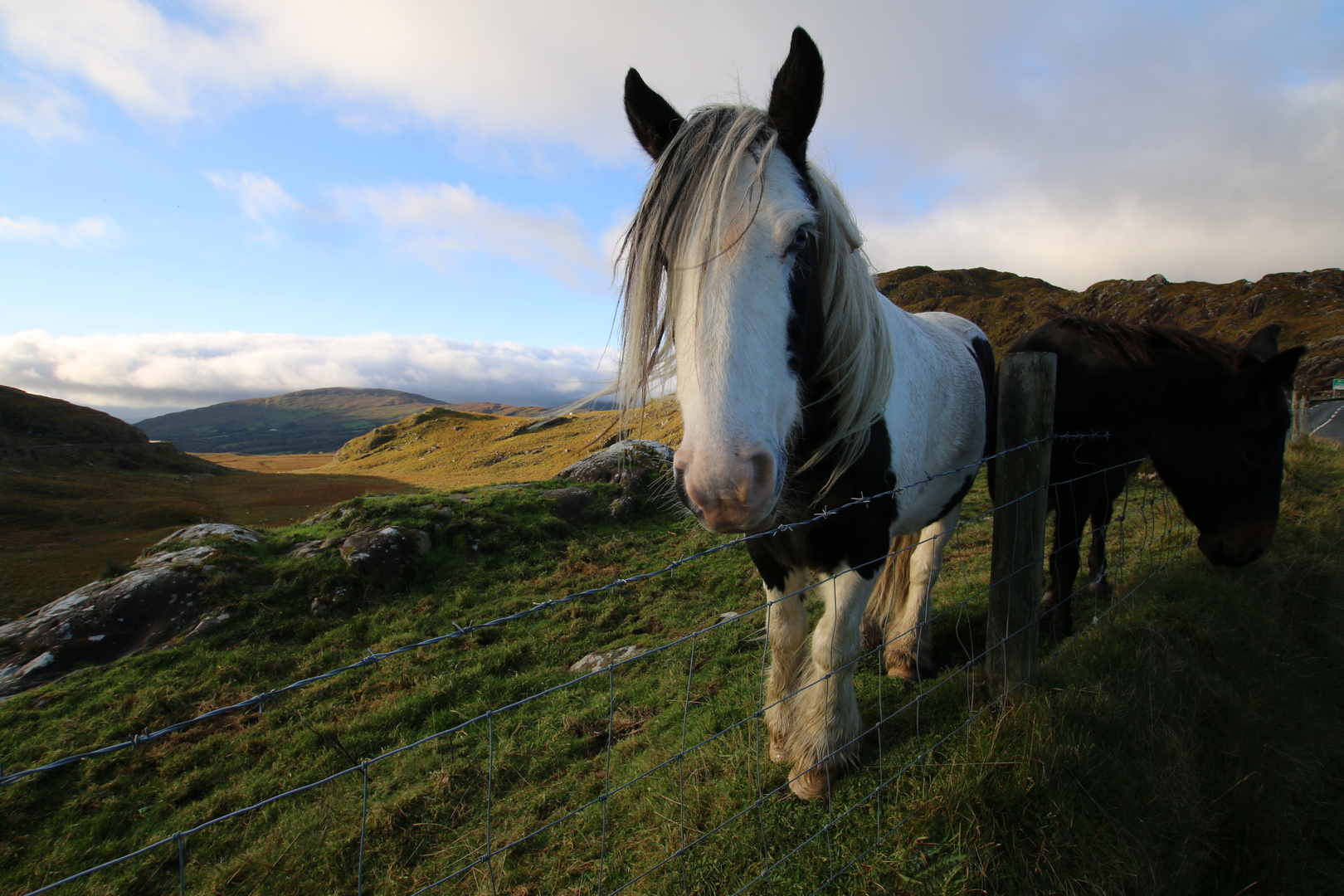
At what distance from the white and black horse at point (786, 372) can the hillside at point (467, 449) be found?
15347mm

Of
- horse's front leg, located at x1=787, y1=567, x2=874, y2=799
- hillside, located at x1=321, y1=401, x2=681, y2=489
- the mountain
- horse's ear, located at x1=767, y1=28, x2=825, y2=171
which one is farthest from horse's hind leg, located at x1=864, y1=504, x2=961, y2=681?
the mountain

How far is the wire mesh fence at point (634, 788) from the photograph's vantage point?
7.45 feet

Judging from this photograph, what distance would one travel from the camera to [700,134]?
207cm

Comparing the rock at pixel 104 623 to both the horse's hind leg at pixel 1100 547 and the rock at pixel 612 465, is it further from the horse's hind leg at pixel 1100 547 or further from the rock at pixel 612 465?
the horse's hind leg at pixel 1100 547

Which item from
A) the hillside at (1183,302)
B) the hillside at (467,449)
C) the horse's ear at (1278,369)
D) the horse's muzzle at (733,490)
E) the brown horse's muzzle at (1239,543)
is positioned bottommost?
the hillside at (467,449)

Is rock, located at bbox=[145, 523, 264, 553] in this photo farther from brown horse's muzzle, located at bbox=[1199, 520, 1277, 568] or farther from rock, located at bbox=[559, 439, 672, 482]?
brown horse's muzzle, located at bbox=[1199, 520, 1277, 568]

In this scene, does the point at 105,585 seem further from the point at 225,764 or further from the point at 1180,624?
the point at 1180,624

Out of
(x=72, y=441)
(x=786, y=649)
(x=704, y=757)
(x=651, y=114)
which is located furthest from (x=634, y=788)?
(x=72, y=441)

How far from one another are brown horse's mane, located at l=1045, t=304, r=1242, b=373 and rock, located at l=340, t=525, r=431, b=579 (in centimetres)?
864

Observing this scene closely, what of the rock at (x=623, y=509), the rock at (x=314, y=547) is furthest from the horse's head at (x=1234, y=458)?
the rock at (x=314, y=547)

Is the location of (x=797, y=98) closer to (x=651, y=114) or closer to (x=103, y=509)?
(x=651, y=114)

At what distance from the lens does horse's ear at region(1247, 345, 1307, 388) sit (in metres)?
3.15

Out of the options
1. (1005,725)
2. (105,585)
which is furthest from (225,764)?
(1005,725)

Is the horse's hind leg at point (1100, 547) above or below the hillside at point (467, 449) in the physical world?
above
